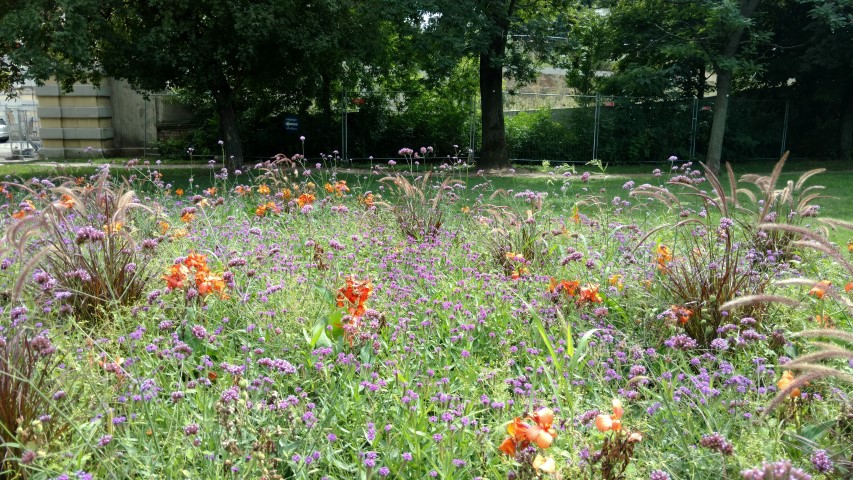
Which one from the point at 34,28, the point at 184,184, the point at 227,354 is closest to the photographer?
the point at 227,354

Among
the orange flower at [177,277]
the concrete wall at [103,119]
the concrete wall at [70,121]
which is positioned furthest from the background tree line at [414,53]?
the orange flower at [177,277]

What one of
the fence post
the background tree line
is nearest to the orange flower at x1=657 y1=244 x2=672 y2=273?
the background tree line

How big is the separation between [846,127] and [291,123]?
1561cm

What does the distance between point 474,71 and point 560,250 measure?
1664 centimetres

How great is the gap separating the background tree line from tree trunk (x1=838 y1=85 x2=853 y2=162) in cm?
→ 4

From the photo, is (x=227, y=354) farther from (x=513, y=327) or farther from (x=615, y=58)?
(x=615, y=58)

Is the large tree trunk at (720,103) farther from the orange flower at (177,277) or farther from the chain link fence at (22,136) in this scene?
the chain link fence at (22,136)

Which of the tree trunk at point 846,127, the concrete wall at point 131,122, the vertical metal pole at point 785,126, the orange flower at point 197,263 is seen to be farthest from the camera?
the concrete wall at point 131,122

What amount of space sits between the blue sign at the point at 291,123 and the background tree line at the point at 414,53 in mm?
378

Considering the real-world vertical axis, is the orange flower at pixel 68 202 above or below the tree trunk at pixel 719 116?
below

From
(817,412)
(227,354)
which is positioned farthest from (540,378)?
(227,354)

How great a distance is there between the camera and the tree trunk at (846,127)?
1956 cm

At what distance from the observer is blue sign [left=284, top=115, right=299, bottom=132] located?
64.3 feet

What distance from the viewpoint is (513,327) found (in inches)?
148
